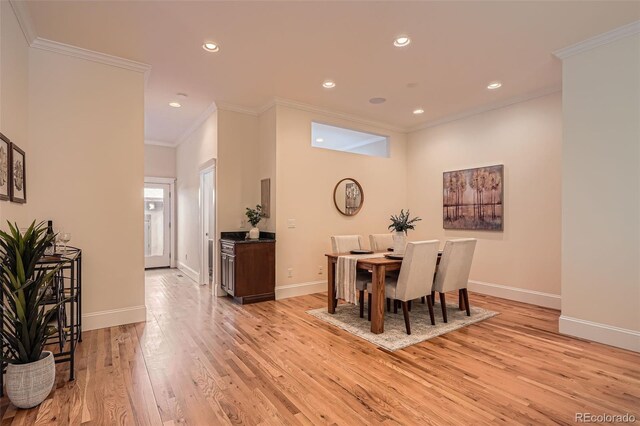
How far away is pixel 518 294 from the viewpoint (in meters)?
4.72

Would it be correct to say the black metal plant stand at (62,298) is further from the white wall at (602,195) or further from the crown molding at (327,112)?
the white wall at (602,195)

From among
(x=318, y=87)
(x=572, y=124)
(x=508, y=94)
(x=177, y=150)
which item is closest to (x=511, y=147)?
(x=508, y=94)

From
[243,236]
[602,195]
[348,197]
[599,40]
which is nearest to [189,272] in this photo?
[243,236]

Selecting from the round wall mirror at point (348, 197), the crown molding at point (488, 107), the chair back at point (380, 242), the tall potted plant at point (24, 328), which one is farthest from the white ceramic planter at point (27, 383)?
the crown molding at point (488, 107)

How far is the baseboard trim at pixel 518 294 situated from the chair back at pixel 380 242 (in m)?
1.64

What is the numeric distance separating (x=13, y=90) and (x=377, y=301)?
3.85 metres

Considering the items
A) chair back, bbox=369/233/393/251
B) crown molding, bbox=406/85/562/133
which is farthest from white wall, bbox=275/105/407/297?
crown molding, bbox=406/85/562/133

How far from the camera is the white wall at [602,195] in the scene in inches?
117

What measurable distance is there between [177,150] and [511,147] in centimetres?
704

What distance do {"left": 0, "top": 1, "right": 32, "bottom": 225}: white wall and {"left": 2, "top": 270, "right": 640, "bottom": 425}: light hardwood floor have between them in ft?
4.55

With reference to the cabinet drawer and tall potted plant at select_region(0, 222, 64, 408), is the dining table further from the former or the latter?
tall potted plant at select_region(0, 222, 64, 408)

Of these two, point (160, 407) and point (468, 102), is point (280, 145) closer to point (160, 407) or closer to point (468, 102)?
point (468, 102)

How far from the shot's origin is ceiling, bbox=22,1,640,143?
2.72m

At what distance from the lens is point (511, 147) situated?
4.85 meters
